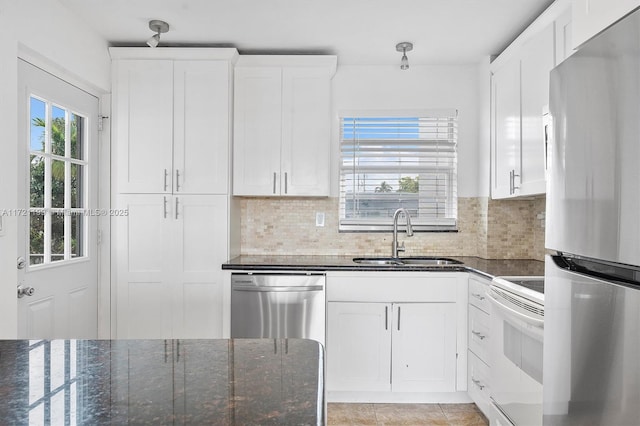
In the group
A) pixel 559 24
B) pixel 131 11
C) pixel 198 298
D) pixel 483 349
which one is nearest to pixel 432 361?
pixel 483 349

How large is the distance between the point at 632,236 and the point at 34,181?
8.60 feet

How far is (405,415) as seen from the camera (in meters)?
2.86

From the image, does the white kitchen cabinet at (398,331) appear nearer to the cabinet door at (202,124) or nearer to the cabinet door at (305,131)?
the cabinet door at (305,131)

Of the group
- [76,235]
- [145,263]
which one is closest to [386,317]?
[145,263]

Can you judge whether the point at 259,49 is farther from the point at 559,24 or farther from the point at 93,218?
the point at 559,24

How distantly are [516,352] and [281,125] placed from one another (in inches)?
83.3

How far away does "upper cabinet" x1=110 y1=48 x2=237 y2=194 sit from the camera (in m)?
3.11

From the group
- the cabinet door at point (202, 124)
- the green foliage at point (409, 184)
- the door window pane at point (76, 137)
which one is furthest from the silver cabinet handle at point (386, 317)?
the door window pane at point (76, 137)

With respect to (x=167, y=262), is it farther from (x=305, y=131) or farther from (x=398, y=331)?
(x=398, y=331)

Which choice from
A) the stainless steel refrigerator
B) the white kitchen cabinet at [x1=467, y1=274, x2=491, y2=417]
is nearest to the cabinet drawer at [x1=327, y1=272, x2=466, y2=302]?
the white kitchen cabinet at [x1=467, y1=274, x2=491, y2=417]

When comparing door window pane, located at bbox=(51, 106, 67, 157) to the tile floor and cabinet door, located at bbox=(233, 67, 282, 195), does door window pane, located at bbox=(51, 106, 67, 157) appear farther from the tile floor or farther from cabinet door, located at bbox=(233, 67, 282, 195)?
the tile floor

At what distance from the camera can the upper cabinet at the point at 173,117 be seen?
3.11 m

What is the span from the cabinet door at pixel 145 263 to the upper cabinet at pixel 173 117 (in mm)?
155

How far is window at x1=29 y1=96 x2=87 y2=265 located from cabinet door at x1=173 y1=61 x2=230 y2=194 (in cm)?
62
